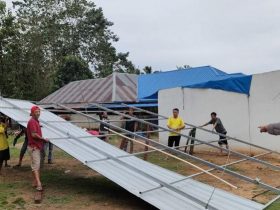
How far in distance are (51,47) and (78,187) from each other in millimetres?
26413

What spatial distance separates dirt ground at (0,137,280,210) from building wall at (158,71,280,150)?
67.6 inches

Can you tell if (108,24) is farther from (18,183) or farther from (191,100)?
(18,183)

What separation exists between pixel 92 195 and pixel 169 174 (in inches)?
49.4

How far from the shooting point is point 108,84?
23.8 metres

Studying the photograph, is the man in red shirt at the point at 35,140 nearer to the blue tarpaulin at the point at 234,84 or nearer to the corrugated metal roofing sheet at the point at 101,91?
the blue tarpaulin at the point at 234,84

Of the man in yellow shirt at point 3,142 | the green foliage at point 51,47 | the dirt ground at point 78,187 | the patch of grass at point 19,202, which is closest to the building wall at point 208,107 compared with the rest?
the dirt ground at point 78,187

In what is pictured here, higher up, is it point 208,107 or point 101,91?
point 101,91

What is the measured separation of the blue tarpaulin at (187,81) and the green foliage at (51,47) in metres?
9.71

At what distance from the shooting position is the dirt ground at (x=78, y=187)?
19.2 ft

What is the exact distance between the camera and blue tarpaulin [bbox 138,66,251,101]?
12.2 metres

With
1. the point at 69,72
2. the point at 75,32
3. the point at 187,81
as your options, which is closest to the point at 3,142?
the point at 187,81

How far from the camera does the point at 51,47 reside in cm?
3209

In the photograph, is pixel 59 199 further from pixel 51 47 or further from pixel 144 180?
pixel 51 47

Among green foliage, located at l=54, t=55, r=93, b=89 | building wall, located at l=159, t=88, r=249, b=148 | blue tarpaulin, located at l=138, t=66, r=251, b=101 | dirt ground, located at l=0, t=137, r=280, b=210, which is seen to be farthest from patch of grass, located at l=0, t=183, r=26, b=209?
green foliage, located at l=54, t=55, r=93, b=89
